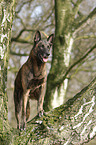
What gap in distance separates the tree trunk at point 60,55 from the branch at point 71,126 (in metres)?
1.60

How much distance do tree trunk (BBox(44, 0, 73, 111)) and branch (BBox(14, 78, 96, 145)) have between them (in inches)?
62.8

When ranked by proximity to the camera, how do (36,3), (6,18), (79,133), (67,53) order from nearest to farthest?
(79,133) → (6,18) → (67,53) → (36,3)

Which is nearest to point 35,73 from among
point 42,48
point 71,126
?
point 42,48

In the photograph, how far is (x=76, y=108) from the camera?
1.99 m

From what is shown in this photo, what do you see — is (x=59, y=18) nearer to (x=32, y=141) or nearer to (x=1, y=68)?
(x=1, y=68)

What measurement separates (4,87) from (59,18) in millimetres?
2563

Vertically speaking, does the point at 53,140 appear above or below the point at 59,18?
below

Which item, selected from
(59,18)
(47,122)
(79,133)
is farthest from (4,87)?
(59,18)

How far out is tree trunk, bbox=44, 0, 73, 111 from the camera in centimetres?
374

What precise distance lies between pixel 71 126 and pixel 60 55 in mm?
2172

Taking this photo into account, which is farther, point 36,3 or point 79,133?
point 36,3

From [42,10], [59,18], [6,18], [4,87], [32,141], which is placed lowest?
[32,141]

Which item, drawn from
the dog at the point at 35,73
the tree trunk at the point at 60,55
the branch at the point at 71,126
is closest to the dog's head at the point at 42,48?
the dog at the point at 35,73

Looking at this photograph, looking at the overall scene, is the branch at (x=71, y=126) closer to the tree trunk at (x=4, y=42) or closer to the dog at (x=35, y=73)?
the dog at (x=35, y=73)
